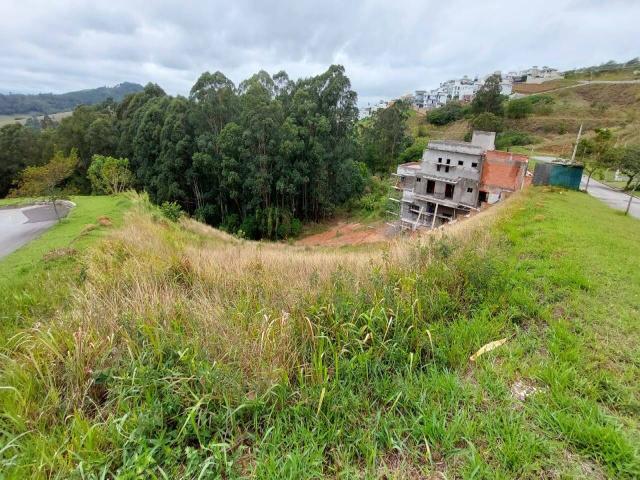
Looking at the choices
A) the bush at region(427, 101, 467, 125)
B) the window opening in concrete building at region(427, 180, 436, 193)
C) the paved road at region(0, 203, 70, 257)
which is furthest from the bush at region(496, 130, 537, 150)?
the paved road at region(0, 203, 70, 257)

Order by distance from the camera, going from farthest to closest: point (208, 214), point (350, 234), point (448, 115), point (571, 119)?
1. point (448, 115)
2. point (571, 119)
3. point (208, 214)
4. point (350, 234)

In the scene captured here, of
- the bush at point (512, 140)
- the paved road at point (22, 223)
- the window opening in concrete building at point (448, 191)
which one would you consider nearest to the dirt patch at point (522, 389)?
the paved road at point (22, 223)

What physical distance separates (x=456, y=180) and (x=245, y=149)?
43.9 ft

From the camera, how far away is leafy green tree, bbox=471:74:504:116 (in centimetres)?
4119

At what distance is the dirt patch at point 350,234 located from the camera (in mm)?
20703

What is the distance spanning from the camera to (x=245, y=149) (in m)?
19.3

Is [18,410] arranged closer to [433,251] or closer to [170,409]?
[170,409]

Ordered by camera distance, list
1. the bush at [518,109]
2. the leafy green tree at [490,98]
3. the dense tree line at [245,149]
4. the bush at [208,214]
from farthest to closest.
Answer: the bush at [518,109] < the leafy green tree at [490,98] < the bush at [208,214] < the dense tree line at [245,149]

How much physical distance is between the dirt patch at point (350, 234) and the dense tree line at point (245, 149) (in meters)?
1.96

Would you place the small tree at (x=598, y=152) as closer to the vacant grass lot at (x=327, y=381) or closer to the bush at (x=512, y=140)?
the vacant grass lot at (x=327, y=381)

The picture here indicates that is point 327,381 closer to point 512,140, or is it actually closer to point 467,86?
point 512,140

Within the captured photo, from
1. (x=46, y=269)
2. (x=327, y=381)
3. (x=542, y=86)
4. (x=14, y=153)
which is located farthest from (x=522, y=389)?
(x=542, y=86)

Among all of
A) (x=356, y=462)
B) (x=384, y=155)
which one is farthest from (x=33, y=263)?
(x=384, y=155)

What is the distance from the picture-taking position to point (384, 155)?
36500 millimetres
